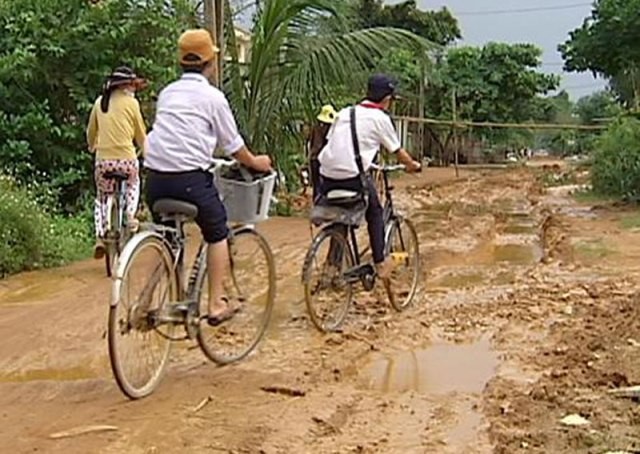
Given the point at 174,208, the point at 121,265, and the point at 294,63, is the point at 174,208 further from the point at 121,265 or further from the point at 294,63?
the point at 294,63

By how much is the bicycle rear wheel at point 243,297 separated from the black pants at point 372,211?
913 mm

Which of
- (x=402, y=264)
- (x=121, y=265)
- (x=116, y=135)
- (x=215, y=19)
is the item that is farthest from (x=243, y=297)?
(x=215, y=19)

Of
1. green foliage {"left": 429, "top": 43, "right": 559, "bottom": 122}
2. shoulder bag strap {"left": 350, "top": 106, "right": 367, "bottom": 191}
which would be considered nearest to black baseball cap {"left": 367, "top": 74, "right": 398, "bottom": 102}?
shoulder bag strap {"left": 350, "top": 106, "right": 367, "bottom": 191}

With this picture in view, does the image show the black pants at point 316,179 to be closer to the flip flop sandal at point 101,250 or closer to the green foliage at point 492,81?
the flip flop sandal at point 101,250

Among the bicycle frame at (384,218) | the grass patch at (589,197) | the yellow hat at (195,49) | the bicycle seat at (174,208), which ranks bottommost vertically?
the grass patch at (589,197)

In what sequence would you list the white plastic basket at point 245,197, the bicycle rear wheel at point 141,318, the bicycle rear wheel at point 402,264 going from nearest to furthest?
the bicycle rear wheel at point 141,318
the white plastic basket at point 245,197
the bicycle rear wheel at point 402,264

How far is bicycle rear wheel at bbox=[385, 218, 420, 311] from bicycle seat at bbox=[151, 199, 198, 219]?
→ 238cm

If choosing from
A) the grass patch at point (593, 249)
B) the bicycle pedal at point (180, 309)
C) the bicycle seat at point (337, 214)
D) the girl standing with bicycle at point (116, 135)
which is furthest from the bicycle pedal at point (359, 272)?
the grass patch at point (593, 249)

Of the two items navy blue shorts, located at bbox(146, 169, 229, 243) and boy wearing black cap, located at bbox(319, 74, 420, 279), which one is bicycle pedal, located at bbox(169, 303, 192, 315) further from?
boy wearing black cap, located at bbox(319, 74, 420, 279)

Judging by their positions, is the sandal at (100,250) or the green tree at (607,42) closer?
the sandal at (100,250)

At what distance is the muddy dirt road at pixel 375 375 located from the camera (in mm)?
4645

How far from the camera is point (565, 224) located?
1466 cm

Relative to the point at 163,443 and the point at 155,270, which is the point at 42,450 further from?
the point at 155,270

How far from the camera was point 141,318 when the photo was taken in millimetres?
5223
